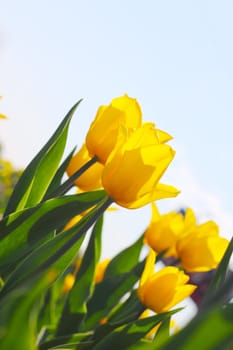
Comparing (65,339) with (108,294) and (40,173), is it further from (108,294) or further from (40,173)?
(108,294)

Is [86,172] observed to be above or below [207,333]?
below

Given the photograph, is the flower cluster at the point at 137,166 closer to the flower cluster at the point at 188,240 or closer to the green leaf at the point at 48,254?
the green leaf at the point at 48,254

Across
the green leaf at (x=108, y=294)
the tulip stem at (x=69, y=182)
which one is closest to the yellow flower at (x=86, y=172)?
the tulip stem at (x=69, y=182)

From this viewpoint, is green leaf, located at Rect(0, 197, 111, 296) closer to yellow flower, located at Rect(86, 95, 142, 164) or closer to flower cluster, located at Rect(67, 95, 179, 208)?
flower cluster, located at Rect(67, 95, 179, 208)

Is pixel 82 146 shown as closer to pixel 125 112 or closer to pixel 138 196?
pixel 125 112

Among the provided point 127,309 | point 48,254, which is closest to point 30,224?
point 48,254

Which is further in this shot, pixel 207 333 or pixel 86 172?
pixel 86 172

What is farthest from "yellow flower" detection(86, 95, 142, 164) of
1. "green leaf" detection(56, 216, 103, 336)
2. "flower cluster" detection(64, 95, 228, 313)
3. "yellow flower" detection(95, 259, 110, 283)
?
"yellow flower" detection(95, 259, 110, 283)
